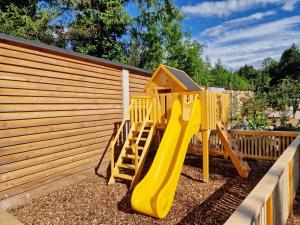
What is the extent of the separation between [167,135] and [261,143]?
3393 millimetres

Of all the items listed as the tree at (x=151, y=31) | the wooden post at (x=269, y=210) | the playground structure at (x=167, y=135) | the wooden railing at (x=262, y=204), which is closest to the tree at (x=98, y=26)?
the tree at (x=151, y=31)

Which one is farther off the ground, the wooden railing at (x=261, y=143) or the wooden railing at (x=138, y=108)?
the wooden railing at (x=138, y=108)

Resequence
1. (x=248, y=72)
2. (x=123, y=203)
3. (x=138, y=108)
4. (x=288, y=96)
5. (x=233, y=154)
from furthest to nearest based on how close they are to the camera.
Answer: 1. (x=248, y=72)
2. (x=288, y=96)
3. (x=138, y=108)
4. (x=233, y=154)
5. (x=123, y=203)

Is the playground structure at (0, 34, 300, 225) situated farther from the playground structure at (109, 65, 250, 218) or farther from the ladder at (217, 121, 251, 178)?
the ladder at (217, 121, 251, 178)


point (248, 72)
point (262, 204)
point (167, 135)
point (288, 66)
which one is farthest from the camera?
point (248, 72)

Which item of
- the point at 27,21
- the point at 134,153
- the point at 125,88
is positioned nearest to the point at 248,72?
the point at 27,21

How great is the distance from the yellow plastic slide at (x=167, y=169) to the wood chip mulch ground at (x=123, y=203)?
0.23 m

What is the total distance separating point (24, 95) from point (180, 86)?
3830 mm

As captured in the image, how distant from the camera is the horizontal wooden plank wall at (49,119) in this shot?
413cm

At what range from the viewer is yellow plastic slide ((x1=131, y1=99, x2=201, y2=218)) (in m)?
3.77

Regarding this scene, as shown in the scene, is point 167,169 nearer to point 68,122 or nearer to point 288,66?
point 68,122

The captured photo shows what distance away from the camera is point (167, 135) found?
16.3ft

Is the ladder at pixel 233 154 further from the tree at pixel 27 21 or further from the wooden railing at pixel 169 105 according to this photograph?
the tree at pixel 27 21

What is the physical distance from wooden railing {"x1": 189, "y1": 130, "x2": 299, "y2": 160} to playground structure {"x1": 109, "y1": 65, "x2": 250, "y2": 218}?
1.22m
